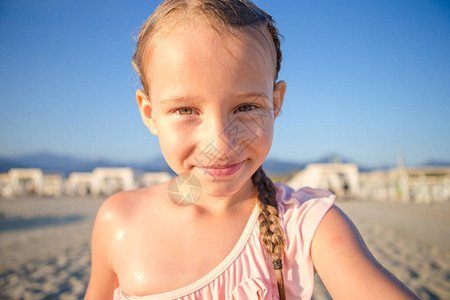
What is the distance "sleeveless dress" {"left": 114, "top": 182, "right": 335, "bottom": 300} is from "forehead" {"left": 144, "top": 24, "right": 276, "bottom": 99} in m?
0.64

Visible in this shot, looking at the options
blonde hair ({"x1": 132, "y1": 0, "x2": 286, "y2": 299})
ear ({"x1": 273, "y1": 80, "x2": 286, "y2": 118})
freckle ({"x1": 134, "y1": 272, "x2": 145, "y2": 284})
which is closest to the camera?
blonde hair ({"x1": 132, "y1": 0, "x2": 286, "y2": 299})

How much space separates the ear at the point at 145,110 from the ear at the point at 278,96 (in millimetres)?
663

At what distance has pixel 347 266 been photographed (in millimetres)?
1094

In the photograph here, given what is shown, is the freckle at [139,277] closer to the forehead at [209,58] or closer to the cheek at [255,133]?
the cheek at [255,133]

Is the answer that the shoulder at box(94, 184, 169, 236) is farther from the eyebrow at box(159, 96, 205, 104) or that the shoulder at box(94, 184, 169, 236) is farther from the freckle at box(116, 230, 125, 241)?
the eyebrow at box(159, 96, 205, 104)

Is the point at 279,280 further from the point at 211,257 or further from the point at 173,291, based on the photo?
the point at 173,291

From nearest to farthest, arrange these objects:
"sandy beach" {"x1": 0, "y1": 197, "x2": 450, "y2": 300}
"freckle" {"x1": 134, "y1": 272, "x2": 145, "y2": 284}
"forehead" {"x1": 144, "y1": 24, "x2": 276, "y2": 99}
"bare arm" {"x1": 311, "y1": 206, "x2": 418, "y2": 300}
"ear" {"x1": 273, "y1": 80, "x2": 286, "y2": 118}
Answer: "bare arm" {"x1": 311, "y1": 206, "x2": 418, "y2": 300} → "forehead" {"x1": 144, "y1": 24, "x2": 276, "y2": 99} → "freckle" {"x1": 134, "y1": 272, "x2": 145, "y2": 284} → "ear" {"x1": 273, "y1": 80, "x2": 286, "y2": 118} → "sandy beach" {"x1": 0, "y1": 197, "x2": 450, "y2": 300}

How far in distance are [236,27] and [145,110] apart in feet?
2.32

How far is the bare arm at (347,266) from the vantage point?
0.99 meters

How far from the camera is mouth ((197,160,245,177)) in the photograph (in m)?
1.20

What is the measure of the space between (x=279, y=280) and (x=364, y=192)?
88.5 ft

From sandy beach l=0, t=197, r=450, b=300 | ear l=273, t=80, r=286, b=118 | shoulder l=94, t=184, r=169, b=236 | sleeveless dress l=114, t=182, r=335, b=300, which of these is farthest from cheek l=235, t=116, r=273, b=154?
sandy beach l=0, t=197, r=450, b=300

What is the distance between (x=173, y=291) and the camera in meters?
1.29

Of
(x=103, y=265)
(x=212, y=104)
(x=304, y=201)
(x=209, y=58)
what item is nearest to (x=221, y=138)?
(x=212, y=104)
